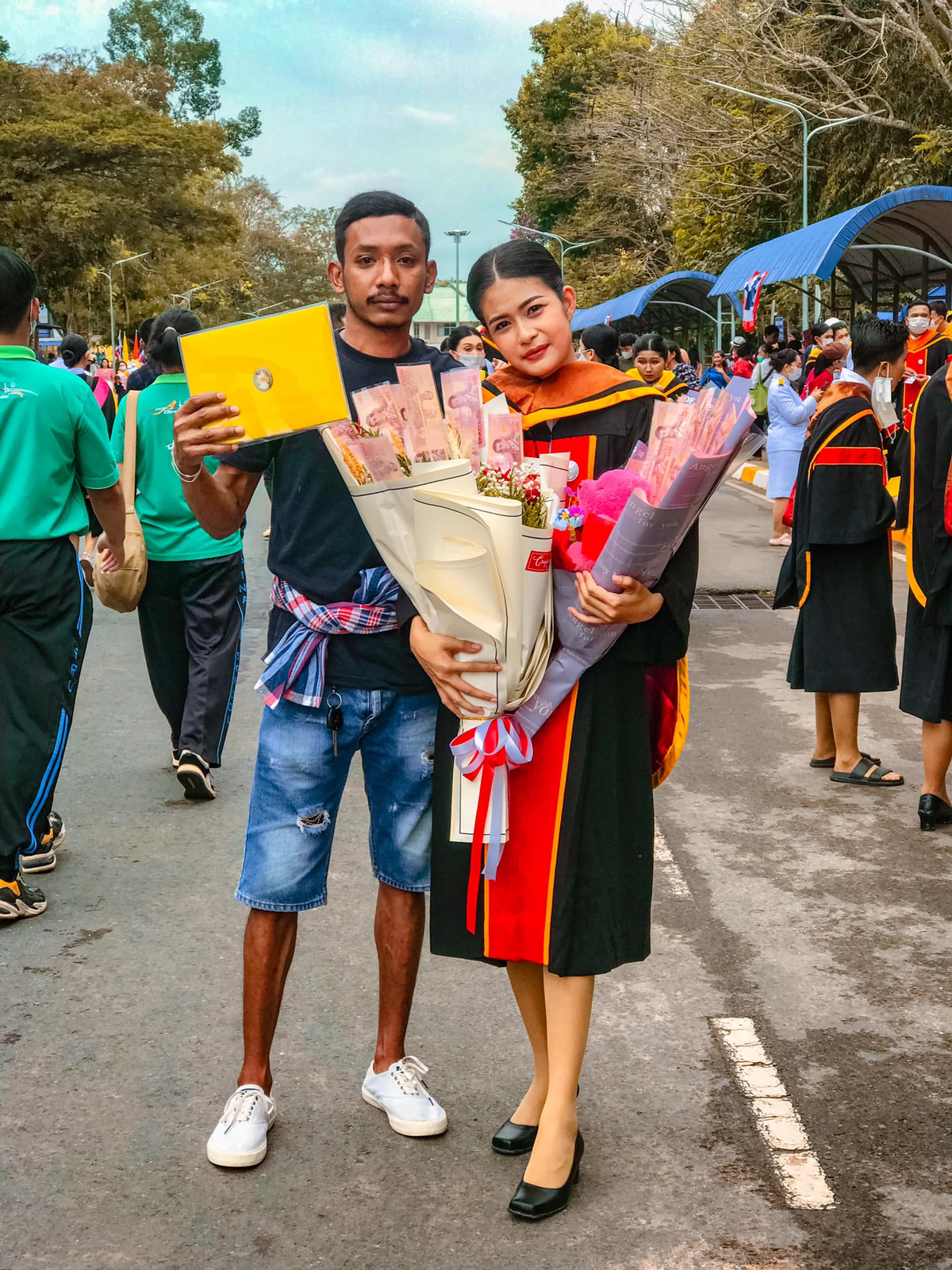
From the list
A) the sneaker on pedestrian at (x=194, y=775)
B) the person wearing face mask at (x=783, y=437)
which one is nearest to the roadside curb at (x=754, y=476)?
the person wearing face mask at (x=783, y=437)

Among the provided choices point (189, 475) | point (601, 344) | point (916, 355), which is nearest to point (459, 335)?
point (601, 344)

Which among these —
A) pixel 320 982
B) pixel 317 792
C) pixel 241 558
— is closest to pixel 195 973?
pixel 320 982

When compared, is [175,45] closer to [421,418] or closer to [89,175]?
[89,175]

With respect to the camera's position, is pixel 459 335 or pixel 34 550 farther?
pixel 459 335

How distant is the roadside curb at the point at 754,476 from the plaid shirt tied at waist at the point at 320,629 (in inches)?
730

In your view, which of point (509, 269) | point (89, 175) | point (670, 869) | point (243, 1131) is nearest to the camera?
point (509, 269)

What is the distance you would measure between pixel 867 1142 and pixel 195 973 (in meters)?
2.02

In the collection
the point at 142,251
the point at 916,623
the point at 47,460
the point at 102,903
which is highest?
the point at 142,251

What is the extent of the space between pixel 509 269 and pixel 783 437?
11297 millimetres

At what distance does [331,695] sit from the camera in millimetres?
3443

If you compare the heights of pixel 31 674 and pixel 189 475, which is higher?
pixel 189 475

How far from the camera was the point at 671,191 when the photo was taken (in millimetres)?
45531

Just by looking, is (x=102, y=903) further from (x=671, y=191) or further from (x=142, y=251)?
(x=142, y=251)

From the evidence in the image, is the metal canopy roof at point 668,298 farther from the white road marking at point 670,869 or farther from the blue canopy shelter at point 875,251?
the white road marking at point 670,869
